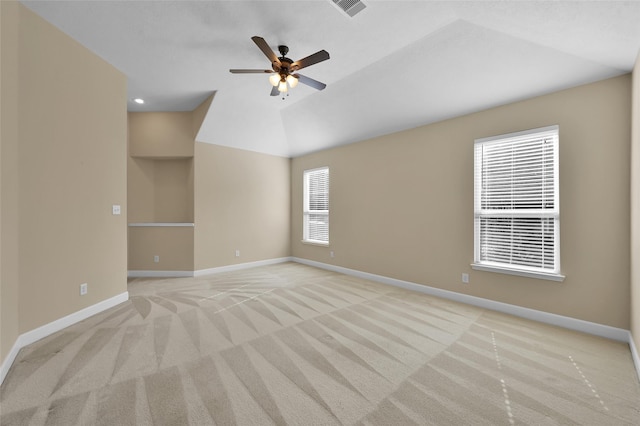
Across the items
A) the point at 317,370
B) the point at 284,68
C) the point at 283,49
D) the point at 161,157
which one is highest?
the point at 283,49

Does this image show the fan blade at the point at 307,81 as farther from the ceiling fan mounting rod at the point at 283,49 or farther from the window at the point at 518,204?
the window at the point at 518,204

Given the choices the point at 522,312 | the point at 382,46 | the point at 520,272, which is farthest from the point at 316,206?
the point at 522,312

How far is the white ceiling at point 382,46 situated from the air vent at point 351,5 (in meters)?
0.06

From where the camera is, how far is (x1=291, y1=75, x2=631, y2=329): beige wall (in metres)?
2.75

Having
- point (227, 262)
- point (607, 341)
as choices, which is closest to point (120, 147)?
point (227, 262)

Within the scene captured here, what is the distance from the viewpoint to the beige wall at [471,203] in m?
2.75

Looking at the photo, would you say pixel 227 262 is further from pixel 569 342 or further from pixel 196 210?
pixel 569 342

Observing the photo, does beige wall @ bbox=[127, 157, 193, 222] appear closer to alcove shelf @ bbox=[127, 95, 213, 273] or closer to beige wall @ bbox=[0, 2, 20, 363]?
alcove shelf @ bbox=[127, 95, 213, 273]

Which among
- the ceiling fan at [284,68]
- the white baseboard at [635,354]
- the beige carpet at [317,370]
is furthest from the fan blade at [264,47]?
the white baseboard at [635,354]

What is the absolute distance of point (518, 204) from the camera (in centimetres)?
335

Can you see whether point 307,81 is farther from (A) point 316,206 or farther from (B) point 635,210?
(B) point 635,210

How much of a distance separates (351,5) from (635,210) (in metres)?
3.22

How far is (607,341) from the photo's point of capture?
2.69 metres

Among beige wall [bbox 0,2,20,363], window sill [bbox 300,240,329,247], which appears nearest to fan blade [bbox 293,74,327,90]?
beige wall [bbox 0,2,20,363]
